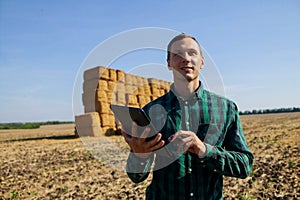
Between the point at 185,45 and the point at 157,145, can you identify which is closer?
the point at 157,145

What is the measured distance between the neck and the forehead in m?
0.24

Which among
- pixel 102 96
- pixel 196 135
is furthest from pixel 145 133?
pixel 102 96

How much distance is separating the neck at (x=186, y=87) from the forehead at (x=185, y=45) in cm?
24

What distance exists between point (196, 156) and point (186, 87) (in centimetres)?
51

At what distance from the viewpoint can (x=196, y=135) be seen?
6.65 feet

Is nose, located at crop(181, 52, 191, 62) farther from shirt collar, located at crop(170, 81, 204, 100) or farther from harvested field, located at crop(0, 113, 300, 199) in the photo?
harvested field, located at crop(0, 113, 300, 199)

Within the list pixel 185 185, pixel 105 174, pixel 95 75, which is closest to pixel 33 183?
pixel 105 174

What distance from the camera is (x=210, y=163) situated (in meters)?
1.90

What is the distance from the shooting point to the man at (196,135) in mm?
1948

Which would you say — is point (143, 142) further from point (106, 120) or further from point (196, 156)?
point (106, 120)

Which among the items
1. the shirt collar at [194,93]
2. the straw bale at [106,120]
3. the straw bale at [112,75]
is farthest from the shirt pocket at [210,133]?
the straw bale at [106,120]

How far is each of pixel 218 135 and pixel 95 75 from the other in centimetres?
1655

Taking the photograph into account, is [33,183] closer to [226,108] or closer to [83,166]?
[83,166]

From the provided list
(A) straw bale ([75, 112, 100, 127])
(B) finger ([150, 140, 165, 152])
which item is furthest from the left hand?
(A) straw bale ([75, 112, 100, 127])
